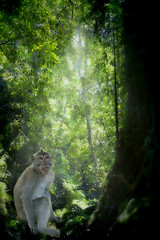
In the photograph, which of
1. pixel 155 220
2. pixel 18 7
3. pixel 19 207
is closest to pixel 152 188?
pixel 155 220

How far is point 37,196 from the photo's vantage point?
3525 millimetres

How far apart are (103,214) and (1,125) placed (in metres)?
5.72

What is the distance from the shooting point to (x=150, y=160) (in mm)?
1490

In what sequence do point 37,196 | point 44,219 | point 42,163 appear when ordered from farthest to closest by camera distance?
point 42,163
point 37,196
point 44,219

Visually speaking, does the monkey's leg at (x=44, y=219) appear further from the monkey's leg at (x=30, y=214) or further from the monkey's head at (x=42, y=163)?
the monkey's head at (x=42, y=163)

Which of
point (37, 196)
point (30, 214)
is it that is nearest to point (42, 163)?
point (37, 196)

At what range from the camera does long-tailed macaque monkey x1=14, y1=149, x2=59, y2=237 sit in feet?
10.7

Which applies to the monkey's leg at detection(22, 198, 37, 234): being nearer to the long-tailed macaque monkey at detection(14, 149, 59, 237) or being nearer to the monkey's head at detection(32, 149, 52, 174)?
the long-tailed macaque monkey at detection(14, 149, 59, 237)

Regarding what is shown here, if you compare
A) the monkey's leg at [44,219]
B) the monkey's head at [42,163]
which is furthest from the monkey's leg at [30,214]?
the monkey's head at [42,163]

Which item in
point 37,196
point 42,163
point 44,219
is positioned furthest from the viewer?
point 42,163

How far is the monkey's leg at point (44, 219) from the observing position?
3.16 meters

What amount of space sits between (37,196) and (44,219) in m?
0.48

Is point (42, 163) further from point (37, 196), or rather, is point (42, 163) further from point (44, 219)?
point (44, 219)

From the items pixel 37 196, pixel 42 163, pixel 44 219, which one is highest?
pixel 42 163
